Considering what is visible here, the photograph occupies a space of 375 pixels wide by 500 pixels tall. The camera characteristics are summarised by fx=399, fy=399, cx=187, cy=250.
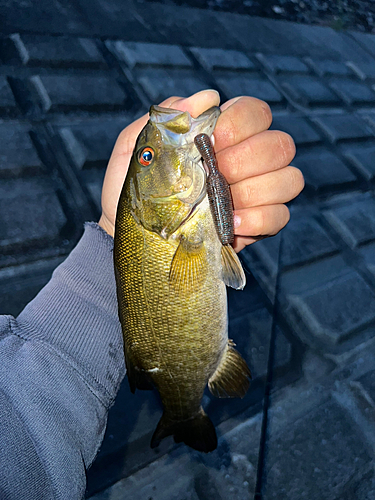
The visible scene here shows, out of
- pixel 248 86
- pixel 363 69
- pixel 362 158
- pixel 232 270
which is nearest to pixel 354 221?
pixel 362 158

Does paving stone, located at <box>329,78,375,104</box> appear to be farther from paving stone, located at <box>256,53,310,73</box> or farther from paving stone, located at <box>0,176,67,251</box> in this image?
paving stone, located at <box>0,176,67,251</box>

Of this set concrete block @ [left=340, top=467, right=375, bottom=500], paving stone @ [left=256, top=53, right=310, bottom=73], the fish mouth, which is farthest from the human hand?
paving stone @ [left=256, top=53, right=310, bottom=73]

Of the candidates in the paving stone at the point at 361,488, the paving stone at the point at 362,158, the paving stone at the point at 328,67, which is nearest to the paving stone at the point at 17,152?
the paving stone at the point at 361,488

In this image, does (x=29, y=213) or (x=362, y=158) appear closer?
(x=29, y=213)

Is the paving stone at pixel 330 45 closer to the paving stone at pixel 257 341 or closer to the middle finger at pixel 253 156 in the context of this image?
the paving stone at pixel 257 341

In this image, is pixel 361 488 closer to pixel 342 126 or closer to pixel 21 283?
pixel 21 283

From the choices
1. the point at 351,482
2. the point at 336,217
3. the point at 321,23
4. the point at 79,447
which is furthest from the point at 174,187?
the point at 321,23
